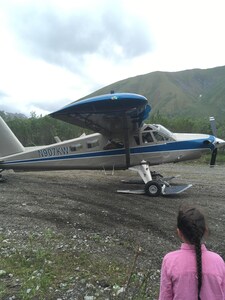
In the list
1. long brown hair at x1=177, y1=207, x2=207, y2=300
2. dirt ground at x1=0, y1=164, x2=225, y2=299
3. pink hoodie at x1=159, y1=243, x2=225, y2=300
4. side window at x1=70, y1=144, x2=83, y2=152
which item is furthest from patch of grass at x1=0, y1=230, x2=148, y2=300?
side window at x1=70, y1=144, x2=83, y2=152

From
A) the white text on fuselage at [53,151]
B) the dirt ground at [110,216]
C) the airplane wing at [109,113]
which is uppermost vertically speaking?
the airplane wing at [109,113]

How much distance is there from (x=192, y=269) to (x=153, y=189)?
8.03m

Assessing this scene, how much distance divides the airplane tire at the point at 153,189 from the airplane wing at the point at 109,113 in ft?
6.85

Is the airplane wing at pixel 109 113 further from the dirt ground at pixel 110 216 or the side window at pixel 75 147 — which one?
the dirt ground at pixel 110 216

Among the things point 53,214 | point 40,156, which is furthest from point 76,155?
point 53,214

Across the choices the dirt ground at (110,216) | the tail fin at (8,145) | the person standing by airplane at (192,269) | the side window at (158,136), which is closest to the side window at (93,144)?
the dirt ground at (110,216)

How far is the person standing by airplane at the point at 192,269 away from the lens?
2.08 meters

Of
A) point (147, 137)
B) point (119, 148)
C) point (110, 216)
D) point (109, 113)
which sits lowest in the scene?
point (110, 216)

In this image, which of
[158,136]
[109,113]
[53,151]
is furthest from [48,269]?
[53,151]

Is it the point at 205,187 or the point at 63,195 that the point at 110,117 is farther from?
the point at 205,187

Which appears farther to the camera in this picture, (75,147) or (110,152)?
(75,147)

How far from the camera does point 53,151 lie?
12.4 meters

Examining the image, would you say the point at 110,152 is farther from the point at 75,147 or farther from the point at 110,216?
the point at 110,216

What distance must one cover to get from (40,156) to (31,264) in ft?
26.9
